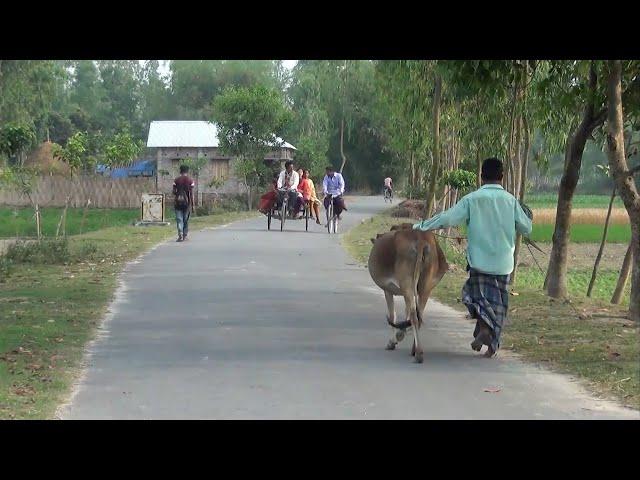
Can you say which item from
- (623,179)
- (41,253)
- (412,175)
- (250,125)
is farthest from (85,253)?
(412,175)

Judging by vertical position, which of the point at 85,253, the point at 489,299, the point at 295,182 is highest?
the point at 295,182

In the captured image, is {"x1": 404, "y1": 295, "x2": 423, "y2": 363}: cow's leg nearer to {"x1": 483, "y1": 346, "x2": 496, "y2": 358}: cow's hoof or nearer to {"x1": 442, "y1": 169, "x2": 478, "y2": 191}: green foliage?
{"x1": 483, "y1": 346, "x2": 496, "y2": 358}: cow's hoof

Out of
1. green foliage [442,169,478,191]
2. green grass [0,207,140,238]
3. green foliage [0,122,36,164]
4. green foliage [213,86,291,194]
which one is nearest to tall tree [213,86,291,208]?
green foliage [213,86,291,194]

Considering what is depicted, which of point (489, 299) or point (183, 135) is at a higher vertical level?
point (183, 135)

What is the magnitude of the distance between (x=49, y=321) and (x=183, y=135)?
1841 inches

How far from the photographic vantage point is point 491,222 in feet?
34.4

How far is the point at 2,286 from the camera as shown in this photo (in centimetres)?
1711

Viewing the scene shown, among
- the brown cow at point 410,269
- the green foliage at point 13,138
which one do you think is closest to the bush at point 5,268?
the green foliage at point 13,138

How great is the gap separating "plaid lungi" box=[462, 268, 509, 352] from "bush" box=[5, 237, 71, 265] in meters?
12.3

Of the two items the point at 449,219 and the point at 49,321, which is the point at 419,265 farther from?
the point at 49,321

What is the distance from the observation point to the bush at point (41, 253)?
69.2 feet

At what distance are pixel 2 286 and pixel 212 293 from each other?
3.67 meters

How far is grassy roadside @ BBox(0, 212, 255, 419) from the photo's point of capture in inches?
358
